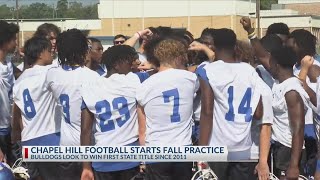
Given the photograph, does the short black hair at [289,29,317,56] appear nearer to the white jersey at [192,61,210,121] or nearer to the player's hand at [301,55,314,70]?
the player's hand at [301,55,314,70]

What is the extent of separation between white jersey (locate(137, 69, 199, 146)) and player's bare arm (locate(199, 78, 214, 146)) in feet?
0.37

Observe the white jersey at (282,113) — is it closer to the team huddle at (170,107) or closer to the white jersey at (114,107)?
the team huddle at (170,107)

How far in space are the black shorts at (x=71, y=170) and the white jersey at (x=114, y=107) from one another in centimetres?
46

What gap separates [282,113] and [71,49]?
208 centimetres

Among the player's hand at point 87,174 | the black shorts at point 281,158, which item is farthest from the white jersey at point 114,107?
the black shorts at point 281,158

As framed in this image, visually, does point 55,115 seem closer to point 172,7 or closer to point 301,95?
point 301,95

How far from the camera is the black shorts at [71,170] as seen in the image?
6.12 meters

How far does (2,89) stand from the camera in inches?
276

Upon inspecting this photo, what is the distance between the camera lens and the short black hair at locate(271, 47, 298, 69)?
617cm

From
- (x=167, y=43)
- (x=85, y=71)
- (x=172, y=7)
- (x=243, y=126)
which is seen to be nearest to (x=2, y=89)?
(x=85, y=71)

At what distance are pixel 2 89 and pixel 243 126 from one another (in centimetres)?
273

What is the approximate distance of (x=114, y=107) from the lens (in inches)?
223

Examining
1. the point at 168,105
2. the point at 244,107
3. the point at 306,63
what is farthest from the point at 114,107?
the point at 306,63

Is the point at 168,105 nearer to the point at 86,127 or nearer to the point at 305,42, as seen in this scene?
the point at 86,127
